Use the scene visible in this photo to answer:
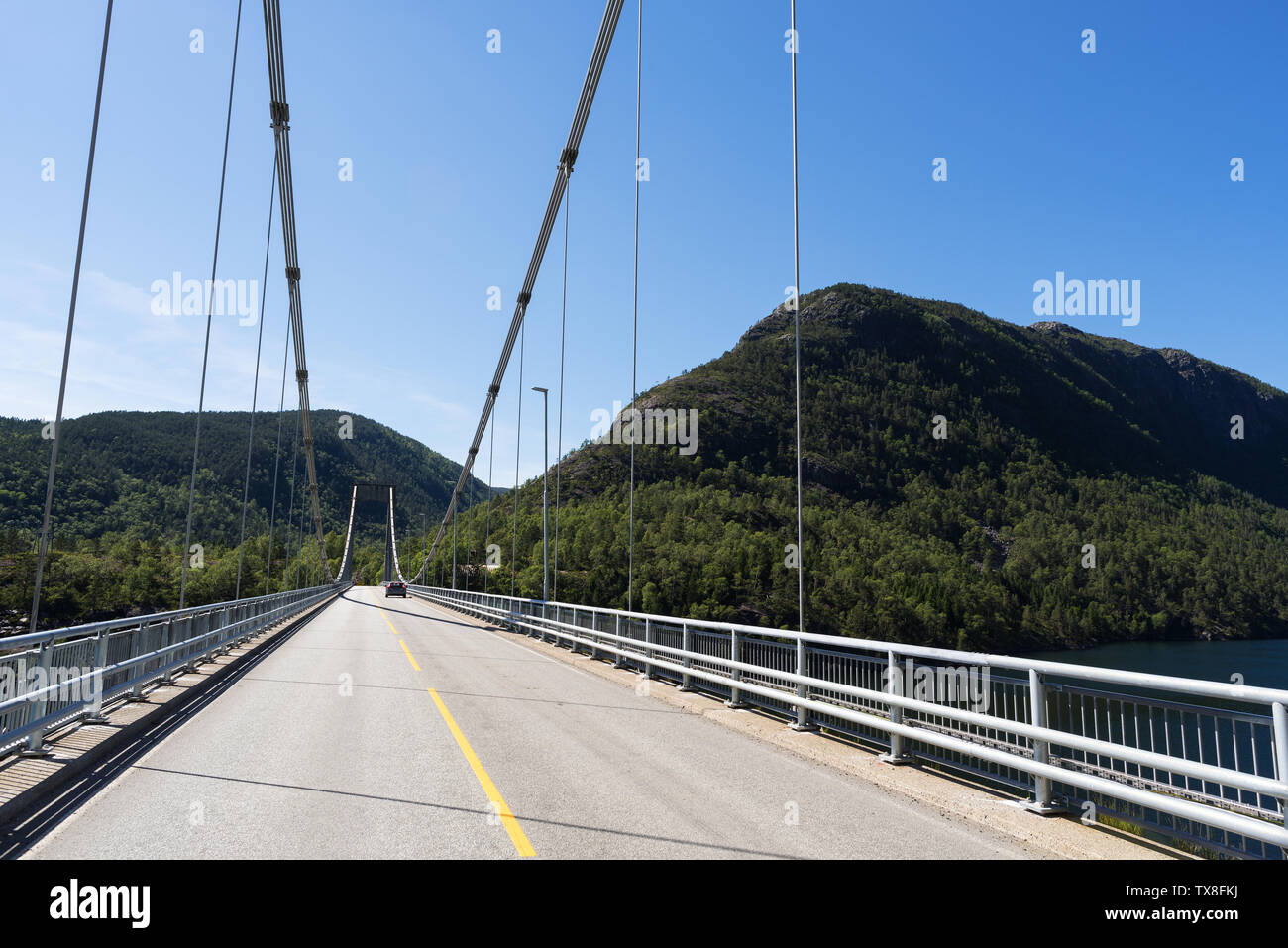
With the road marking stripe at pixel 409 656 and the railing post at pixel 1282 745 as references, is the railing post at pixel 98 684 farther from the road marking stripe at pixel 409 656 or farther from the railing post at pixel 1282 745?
the railing post at pixel 1282 745

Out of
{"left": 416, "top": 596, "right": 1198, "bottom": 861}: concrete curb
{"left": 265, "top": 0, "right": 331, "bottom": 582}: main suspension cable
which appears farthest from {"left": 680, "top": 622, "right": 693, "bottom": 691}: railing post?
{"left": 265, "top": 0, "right": 331, "bottom": 582}: main suspension cable

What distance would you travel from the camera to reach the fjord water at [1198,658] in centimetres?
7044

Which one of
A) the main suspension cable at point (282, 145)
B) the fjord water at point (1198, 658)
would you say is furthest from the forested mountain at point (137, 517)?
the fjord water at point (1198, 658)

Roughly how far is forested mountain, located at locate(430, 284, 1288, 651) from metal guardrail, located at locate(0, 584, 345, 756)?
59606 millimetres

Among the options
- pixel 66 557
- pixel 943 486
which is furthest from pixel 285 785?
pixel 943 486

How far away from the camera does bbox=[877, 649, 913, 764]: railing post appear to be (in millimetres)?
7645

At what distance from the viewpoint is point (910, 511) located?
13725cm

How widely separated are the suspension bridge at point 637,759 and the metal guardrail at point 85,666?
39 mm

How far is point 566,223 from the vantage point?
36.2 metres

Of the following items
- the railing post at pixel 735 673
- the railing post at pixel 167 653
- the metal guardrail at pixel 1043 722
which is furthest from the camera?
the railing post at pixel 167 653

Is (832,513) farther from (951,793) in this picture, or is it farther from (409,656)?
(951,793)

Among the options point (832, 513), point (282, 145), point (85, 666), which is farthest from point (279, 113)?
point (832, 513)
